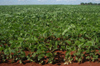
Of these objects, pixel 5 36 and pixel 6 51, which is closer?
pixel 6 51

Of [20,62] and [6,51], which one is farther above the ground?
[6,51]

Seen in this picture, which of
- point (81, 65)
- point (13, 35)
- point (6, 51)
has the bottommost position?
point (81, 65)

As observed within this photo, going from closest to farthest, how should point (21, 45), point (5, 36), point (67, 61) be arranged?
point (21, 45) → point (67, 61) → point (5, 36)

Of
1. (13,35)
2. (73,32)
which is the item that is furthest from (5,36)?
(73,32)

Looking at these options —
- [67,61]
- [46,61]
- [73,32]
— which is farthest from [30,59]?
[73,32]

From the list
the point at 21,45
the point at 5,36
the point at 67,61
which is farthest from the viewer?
the point at 5,36

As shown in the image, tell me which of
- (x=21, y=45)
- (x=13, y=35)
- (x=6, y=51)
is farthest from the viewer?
(x=13, y=35)

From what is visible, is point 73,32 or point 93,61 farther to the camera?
point 73,32

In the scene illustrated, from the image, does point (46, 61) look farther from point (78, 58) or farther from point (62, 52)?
point (78, 58)

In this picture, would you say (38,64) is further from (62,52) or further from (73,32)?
(73,32)

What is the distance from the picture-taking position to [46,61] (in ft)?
9.03

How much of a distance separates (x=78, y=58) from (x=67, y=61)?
1.15 feet

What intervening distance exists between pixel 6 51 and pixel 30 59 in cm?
67

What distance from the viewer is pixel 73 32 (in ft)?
10.6
